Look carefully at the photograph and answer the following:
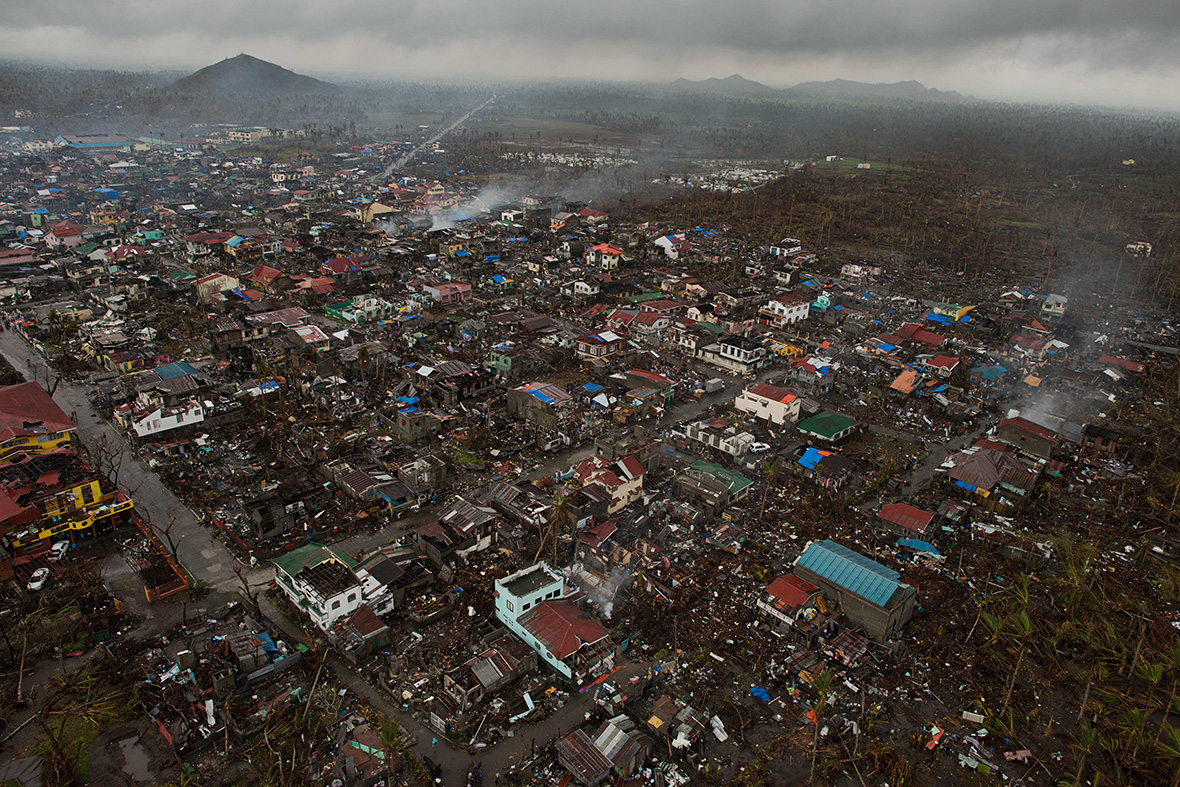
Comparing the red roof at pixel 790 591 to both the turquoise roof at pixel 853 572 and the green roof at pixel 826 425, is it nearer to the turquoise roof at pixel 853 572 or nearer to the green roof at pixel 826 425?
the turquoise roof at pixel 853 572

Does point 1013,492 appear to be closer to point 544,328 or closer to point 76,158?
point 544,328

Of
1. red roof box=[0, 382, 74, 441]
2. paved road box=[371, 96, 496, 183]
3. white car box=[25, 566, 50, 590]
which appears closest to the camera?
white car box=[25, 566, 50, 590]

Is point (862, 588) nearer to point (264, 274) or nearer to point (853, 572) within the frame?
point (853, 572)

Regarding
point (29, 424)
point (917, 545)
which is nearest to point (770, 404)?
point (917, 545)

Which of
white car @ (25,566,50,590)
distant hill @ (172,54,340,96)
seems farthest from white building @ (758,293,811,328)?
distant hill @ (172,54,340,96)

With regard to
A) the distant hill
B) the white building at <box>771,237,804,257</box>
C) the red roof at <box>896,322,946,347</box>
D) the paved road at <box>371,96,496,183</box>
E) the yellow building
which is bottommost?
the red roof at <box>896,322,946,347</box>

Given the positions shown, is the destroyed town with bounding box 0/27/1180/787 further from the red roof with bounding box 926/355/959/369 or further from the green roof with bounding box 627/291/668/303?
the green roof with bounding box 627/291/668/303
